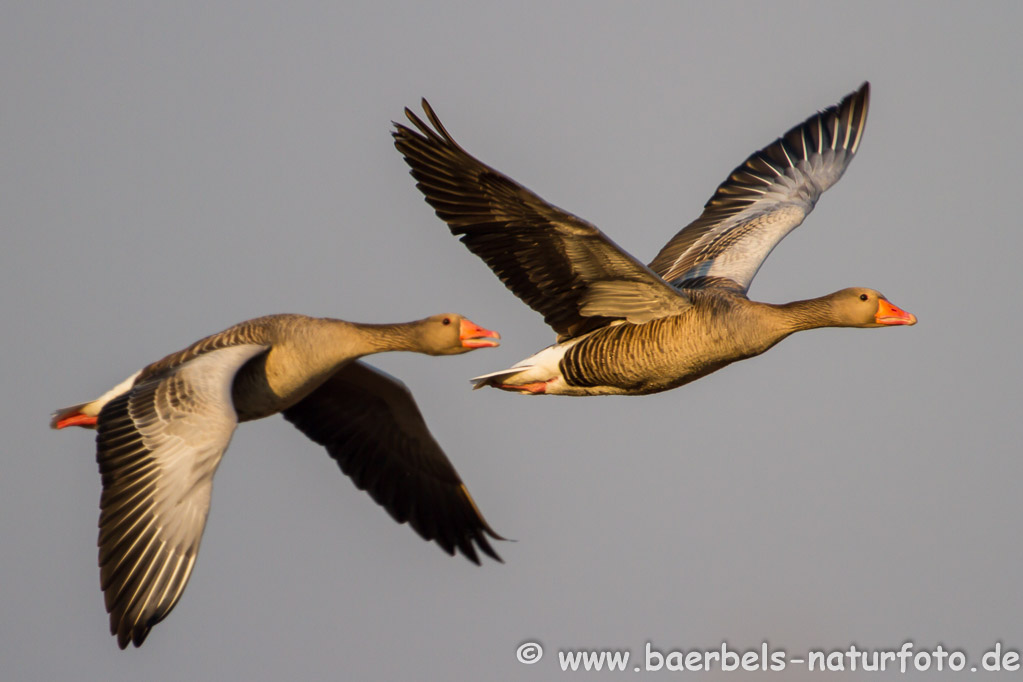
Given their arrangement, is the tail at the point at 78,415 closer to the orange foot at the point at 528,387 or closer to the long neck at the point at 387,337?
the long neck at the point at 387,337

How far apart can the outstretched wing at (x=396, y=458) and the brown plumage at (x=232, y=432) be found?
0.01m

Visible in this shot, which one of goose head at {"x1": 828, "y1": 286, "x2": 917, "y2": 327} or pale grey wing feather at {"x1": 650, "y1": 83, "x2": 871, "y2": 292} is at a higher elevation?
pale grey wing feather at {"x1": 650, "y1": 83, "x2": 871, "y2": 292}

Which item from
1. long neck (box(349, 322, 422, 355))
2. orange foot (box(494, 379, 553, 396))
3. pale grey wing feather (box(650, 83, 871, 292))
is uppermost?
pale grey wing feather (box(650, 83, 871, 292))

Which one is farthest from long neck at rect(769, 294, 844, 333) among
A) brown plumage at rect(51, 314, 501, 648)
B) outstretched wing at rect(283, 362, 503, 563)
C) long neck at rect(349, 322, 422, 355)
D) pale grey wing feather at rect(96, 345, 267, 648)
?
pale grey wing feather at rect(96, 345, 267, 648)

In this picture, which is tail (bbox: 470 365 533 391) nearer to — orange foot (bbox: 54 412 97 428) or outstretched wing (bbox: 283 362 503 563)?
outstretched wing (bbox: 283 362 503 563)

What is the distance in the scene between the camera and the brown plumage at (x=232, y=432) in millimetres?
10625

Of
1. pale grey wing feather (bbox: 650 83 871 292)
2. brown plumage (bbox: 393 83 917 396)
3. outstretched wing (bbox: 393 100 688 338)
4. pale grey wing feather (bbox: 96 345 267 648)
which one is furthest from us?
pale grey wing feather (bbox: 650 83 871 292)

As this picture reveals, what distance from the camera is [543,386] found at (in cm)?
1381

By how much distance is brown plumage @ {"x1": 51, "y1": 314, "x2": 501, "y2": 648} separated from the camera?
10.6m

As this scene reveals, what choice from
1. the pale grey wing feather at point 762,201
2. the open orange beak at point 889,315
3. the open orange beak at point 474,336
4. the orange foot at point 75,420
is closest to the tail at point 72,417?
the orange foot at point 75,420

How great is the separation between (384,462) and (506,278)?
2.86 meters

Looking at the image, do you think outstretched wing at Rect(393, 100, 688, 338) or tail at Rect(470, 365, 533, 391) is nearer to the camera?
outstretched wing at Rect(393, 100, 688, 338)

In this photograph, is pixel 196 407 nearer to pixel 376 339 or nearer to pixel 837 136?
pixel 376 339

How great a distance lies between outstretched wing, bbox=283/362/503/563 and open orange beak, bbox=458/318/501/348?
129 centimetres
